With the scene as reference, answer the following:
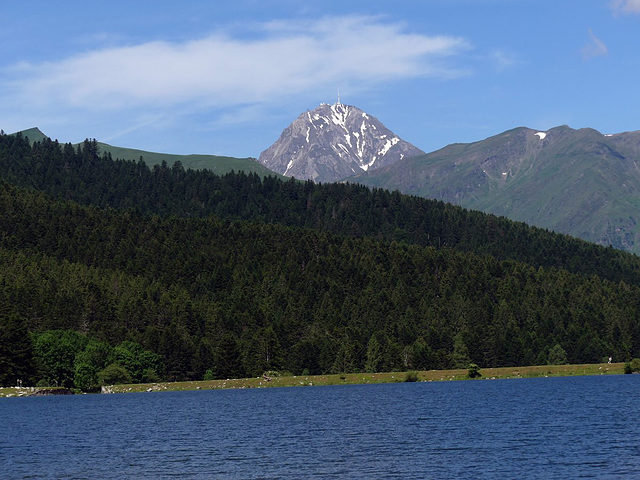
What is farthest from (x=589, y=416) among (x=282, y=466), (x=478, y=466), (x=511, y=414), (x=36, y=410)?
(x=36, y=410)

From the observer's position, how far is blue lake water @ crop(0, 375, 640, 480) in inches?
2815

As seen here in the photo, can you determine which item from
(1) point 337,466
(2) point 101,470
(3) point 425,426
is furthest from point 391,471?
(3) point 425,426

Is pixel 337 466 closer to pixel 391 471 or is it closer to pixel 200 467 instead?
pixel 391 471

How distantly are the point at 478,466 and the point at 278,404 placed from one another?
8906cm

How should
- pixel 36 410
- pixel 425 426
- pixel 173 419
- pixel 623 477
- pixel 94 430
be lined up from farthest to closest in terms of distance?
pixel 36 410
pixel 173 419
pixel 94 430
pixel 425 426
pixel 623 477

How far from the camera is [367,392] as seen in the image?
18362 centimetres

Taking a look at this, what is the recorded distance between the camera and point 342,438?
93625 mm

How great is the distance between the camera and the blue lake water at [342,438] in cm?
7150

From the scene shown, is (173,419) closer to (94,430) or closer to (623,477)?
(94,430)

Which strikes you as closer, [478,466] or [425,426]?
[478,466]

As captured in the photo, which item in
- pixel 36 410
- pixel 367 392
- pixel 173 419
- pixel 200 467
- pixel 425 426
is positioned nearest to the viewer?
pixel 200 467

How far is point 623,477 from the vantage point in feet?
208

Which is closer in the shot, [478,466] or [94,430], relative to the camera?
[478,466]

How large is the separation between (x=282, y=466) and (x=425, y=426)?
33571 mm
